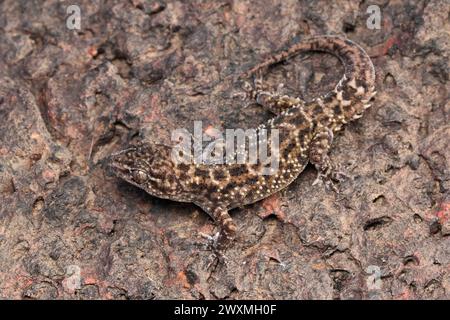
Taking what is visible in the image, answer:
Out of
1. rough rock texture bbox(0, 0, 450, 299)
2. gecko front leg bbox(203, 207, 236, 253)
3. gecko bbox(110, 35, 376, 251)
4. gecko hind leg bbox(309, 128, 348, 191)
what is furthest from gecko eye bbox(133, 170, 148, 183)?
gecko hind leg bbox(309, 128, 348, 191)

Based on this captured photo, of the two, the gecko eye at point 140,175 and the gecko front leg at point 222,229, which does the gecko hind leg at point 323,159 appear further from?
the gecko eye at point 140,175

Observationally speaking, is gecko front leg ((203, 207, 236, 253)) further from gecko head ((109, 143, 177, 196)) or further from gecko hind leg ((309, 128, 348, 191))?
gecko hind leg ((309, 128, 348, 191))

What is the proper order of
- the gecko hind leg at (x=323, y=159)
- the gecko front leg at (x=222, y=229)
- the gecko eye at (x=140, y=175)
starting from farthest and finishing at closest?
1. the gecko hind leg at (x=323, y=159)
2. the gecko eye at (x=140, y=175)
3. the gecko front leg at (x=222, y=229)

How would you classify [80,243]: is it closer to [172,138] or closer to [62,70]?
[172,138]

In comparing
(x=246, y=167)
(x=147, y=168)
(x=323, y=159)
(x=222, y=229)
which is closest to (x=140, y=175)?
(x=147, y=168)

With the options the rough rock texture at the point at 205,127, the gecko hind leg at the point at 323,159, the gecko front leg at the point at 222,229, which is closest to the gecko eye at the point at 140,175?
the rough rock texture at the point at 205,127

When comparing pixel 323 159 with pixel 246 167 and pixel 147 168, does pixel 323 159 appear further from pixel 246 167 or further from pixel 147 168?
pixel 147 168
